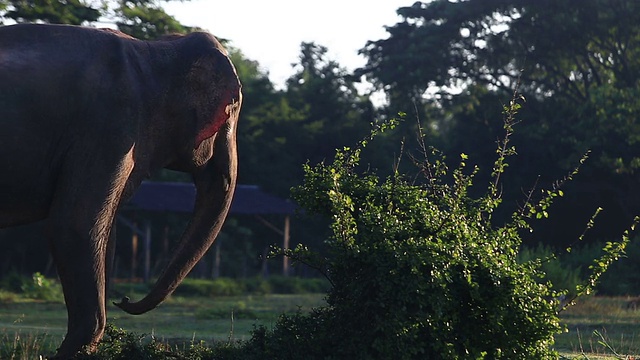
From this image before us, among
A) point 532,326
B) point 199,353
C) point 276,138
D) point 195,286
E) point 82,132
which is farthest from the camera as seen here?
point 276,138

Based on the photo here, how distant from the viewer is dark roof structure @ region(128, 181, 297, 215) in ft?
124

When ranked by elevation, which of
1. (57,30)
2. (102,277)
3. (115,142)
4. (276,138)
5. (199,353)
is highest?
(276,138)

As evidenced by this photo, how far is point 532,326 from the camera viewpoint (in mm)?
8148

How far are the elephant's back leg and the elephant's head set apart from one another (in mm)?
299

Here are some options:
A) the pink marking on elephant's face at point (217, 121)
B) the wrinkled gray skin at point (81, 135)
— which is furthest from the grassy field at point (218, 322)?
the pink marking on elephant's face at point (217, 121)

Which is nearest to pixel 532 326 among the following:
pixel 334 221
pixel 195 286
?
pixel 334 221

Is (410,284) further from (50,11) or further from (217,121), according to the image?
(50,11)

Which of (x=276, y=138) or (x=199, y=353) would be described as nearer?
(x=199, y=353)

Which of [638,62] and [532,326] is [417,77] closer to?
[638,62]

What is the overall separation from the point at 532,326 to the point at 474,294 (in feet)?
1.85

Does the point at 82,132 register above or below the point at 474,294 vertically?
above

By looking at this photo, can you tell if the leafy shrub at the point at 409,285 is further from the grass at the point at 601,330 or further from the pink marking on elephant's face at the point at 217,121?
the grass at the point at 601,330

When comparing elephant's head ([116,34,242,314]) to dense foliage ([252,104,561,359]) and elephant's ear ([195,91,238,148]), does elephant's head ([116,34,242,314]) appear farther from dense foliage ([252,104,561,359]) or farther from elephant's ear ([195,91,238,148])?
dense foliage ([252,104,561,359])

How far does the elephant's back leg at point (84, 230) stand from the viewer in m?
7.40
